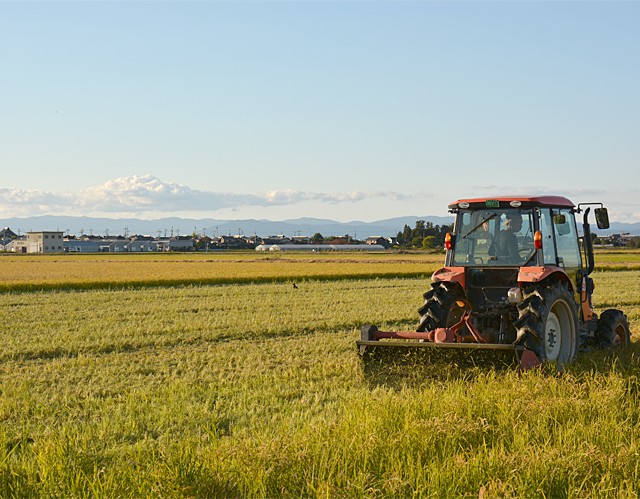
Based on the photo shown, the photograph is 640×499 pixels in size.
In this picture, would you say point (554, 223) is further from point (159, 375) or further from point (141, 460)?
point (141, 460)

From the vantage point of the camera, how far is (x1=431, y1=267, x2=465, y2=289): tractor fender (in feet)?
29.9

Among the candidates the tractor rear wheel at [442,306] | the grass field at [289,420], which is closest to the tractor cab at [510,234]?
the tractor rear wheel at [442,306]

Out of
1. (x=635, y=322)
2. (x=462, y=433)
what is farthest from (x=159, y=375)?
(x=635, y=322)

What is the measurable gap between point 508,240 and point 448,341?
62.9 inches

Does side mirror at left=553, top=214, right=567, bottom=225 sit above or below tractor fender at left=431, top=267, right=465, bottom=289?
above

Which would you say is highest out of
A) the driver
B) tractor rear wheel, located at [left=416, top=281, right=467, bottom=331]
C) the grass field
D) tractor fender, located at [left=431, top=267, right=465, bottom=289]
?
the driver

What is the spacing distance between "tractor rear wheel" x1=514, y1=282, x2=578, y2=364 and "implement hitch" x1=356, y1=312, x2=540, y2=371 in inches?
8.8

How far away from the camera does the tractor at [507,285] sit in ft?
27.9

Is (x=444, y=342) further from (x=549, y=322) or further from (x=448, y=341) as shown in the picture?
(x=549, y=322)

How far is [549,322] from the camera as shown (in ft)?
28.7

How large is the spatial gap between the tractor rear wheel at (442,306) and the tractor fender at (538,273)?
93 cm

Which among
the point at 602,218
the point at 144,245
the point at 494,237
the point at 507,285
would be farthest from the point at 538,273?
the point at 144,245

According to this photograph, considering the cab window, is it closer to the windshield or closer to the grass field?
the windshield

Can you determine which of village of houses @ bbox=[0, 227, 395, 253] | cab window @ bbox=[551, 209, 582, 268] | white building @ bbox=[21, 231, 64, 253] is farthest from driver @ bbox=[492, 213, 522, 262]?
white building @ bbox=[21, 231, 64, 253]
